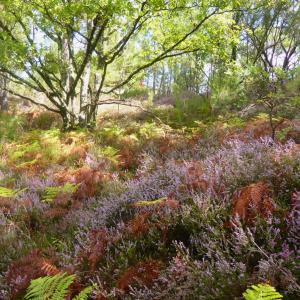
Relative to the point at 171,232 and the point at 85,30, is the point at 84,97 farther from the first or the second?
the point at 171,232

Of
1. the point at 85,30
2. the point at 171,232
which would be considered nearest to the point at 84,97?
the point at 85,30

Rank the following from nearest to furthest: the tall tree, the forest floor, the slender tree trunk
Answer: the forest floor, the tall tree, the slender tree trunk

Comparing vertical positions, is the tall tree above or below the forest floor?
above

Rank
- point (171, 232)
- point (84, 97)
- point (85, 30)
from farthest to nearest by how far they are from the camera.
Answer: point (85, 30)
point (84, 97)
point (171, 232)

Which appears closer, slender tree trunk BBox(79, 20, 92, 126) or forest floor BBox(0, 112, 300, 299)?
forest floor BBox(0, 112, 300, 299)

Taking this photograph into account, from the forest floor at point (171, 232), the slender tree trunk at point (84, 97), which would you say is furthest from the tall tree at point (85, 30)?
the forest floor at point (171, 232)

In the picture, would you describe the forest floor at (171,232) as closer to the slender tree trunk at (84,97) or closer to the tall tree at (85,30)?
the tall tree at (85,30)

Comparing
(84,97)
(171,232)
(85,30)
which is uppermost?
(85,30)

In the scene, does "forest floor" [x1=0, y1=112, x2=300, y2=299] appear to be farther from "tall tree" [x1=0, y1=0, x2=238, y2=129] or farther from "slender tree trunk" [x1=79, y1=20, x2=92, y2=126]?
"slender tree trunk" [x1=79, y1=20, x2=92, y2=126]

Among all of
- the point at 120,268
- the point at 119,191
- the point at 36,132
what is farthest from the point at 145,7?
the point at 120,268

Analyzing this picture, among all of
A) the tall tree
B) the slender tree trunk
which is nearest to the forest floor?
the tall tree

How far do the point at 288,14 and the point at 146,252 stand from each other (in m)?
17.3

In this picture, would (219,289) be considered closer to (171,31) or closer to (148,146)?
(148,146)

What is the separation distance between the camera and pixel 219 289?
2.08m
